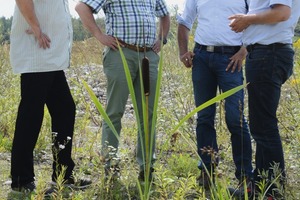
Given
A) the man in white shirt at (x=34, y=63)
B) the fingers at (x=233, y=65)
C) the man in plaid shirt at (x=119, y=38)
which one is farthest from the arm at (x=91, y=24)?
the fingers at (x=233, y=65)

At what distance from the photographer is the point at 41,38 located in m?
3.83

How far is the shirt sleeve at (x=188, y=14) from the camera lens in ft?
14.4

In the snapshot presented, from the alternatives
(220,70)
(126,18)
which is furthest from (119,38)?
(220,70)

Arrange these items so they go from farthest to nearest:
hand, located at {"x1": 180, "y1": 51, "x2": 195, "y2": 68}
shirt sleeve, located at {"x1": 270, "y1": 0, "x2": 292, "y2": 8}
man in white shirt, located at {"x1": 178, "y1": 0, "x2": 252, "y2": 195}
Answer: hand, located at {"x1": 180, "y1": 51, "x2": 195, "y2": 68}
man in white shirt, located at {"x1": 178, "y1": 0, "x2": 252, "y2": 195}
shirt sleeve, located at {"x1": 270, "y1": 0, "x2": 292, "y2": 8}

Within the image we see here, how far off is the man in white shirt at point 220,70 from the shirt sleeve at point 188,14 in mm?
132

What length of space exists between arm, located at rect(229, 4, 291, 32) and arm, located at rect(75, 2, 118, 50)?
98 centimetres

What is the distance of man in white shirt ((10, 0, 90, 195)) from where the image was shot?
3.86 m

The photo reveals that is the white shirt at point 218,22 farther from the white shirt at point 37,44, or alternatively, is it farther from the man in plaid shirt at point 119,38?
the white shirt at point 37,44

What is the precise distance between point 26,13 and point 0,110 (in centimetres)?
247

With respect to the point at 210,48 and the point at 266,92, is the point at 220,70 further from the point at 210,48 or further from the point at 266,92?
the point at 266,92

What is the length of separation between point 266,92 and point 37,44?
161 cm

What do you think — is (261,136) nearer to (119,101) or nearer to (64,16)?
(119,101)

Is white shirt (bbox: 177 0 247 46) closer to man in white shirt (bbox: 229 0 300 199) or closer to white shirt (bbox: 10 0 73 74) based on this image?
man in white shirt (bbox: 229 0 300 199)

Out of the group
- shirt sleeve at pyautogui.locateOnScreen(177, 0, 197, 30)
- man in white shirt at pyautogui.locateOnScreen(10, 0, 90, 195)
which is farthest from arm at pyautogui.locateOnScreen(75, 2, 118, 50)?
shirt sleeve at pyautogui.locateOnScreen(177, 0, 197, 30)
